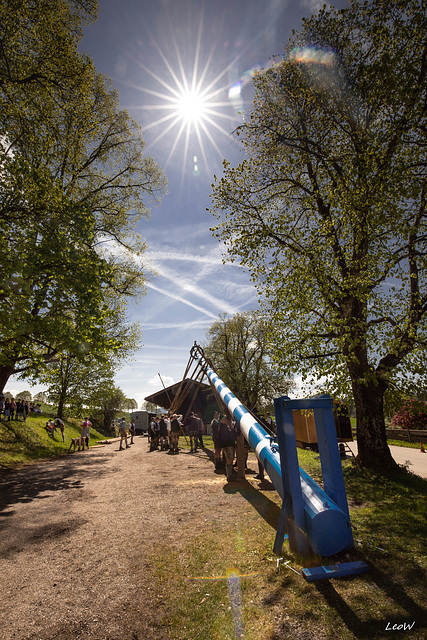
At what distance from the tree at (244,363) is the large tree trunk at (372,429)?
2695 centimetres

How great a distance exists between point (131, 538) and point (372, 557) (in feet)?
12.7

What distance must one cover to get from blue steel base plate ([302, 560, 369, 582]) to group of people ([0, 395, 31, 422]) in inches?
738

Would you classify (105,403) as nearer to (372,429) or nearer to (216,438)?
(216,438)

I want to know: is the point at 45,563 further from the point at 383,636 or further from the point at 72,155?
the point at 72,155

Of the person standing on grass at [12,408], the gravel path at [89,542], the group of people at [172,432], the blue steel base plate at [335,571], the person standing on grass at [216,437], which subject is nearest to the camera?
the gravel path at [89,542]

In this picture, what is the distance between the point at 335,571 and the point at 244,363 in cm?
3537

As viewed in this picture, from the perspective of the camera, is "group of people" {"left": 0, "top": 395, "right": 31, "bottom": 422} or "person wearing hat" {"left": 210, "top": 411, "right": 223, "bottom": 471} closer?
"person wearing hat" {"left": 210, "top": 411, "right": 223, "bottom": 471}

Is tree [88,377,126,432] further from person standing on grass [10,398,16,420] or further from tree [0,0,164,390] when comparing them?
tree [0,0,164,390]

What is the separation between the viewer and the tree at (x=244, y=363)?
3734cm

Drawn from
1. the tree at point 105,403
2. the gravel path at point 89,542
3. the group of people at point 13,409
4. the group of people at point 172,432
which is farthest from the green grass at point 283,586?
the tree at point 105,403

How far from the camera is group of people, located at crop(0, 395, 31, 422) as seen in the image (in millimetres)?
18298

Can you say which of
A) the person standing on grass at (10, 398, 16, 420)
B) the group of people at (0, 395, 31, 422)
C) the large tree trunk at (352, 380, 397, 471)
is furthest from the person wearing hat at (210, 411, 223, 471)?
the person standing on grass at (10, 398, 16, 420)

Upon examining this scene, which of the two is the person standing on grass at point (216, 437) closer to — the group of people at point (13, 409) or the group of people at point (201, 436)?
the group of people at point (201, 436)

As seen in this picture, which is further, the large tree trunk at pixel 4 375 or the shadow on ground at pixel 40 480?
the large tree trunk at pixel 4 375
